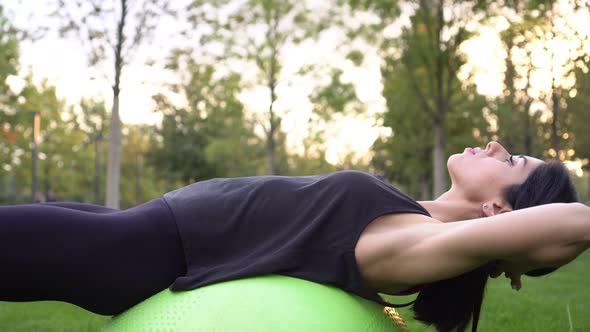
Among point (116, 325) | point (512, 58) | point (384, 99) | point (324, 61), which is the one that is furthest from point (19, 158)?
point (116, 325)

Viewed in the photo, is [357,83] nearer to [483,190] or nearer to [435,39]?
[435,39]

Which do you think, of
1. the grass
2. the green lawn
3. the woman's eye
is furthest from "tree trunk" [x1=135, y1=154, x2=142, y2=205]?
the woman's eye

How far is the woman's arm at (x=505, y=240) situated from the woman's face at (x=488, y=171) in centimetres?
55

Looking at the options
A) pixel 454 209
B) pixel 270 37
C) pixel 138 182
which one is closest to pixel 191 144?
pixel 138 182

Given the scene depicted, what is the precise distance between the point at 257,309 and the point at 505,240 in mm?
1023

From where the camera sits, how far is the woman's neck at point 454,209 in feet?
9.47

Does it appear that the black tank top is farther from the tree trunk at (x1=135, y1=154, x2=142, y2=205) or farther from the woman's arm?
the tree trunk at (x1=135, y1=154, x2=142, y2=205)

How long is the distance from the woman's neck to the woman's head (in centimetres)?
8

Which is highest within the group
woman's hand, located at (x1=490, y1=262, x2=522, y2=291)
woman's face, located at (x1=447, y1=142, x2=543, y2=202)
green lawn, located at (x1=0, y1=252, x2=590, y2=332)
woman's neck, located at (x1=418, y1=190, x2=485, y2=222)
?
woman's face, located at (x1=447, y1=142, x2=543, y2=202)

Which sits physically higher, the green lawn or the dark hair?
the dark hair

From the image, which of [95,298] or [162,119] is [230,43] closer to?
[95,298]

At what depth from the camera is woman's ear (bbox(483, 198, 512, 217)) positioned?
2758 mm

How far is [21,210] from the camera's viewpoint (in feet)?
7.97

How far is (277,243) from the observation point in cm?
257
